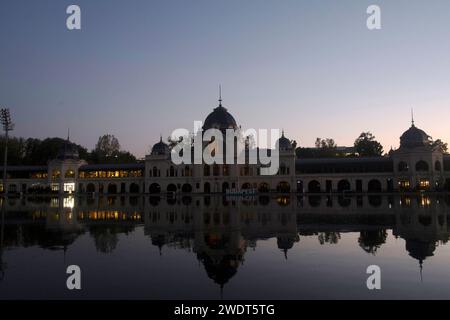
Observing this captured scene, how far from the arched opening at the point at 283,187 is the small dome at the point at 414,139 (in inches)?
1032

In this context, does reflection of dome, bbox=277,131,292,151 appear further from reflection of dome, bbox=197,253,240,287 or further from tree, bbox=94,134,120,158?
reflection of dome, bbox=197,253,240,287

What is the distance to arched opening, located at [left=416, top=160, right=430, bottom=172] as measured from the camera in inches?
3435

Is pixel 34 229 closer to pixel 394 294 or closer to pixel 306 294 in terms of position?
pixel 306 294

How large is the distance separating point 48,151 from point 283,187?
81025 millimetres

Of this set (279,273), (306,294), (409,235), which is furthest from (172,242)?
(409,235)

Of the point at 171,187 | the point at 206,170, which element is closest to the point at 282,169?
the point at 206,170

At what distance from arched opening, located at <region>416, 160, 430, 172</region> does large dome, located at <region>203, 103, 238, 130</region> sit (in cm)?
4122

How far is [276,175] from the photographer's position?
95.5 metres

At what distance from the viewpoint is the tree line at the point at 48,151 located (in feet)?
443

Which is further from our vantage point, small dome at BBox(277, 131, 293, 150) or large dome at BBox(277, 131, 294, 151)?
small dome at BBox(277, 131, 293, 150)

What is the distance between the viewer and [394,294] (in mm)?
10367

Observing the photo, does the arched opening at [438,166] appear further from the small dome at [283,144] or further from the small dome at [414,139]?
the small dome at [283,144]

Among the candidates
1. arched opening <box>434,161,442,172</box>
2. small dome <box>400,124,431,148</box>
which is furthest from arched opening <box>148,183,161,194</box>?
arched opening <box>434,161,442,172</box>

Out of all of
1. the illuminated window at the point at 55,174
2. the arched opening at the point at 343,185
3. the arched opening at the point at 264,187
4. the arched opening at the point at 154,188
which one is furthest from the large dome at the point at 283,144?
the illuminated window at the point at 55,174
